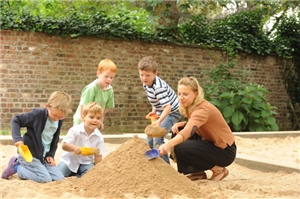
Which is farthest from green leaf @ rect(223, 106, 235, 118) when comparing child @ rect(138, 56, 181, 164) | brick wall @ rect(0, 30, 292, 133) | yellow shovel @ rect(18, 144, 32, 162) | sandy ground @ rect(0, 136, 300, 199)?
yellow shovel @ rect(18, 144, 32, 162)

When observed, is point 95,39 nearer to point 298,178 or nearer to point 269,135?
point 269,135

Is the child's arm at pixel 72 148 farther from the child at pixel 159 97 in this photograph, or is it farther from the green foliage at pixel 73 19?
the green foliage at pixel 73 19

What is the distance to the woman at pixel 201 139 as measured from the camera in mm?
3803

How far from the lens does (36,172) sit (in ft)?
12.2

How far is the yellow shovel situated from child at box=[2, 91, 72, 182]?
0.07 m

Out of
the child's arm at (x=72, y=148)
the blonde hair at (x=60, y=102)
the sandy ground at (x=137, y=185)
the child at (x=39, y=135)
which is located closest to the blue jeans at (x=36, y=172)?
the child at (x=39, y=135)

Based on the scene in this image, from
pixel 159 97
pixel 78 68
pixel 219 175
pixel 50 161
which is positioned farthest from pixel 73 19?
pixel 219 175

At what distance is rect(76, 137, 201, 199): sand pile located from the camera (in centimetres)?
308

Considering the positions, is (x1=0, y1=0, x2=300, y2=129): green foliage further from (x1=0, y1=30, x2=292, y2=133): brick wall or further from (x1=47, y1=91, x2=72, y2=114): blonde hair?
(x1=47, y1=91, x2=72, y2=114): blonde hair

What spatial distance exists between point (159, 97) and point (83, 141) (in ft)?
3.04

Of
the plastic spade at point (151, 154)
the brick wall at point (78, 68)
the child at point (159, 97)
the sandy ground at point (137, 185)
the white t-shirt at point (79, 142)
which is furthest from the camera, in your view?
the brick wall at point (78, 68)

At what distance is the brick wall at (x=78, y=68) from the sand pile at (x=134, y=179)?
5696mm

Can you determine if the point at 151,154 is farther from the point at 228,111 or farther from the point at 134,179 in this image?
the point at 228,111

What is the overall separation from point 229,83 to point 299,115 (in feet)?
12.5
